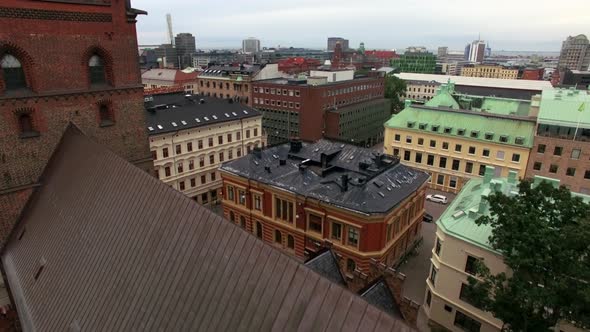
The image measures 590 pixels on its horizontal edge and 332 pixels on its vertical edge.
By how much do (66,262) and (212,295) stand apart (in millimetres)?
8396

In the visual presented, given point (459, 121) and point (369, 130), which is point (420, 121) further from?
point (369, 130)

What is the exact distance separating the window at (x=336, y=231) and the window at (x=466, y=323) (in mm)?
10131

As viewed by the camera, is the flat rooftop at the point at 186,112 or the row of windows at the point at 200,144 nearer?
the row of windows at the point at 200,144

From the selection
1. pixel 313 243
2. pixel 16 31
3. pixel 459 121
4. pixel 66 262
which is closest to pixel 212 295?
pixel 66 262

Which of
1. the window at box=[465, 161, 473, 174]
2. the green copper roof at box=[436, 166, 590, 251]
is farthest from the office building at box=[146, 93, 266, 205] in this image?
the green copper roof at box=[436, 166, 590, 251]

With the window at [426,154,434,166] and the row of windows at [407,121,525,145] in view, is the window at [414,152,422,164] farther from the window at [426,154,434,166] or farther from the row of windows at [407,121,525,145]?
the row of windows at [407,121,525,145]

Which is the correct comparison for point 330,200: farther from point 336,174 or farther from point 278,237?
point 278,237

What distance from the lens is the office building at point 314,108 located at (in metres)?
69.1

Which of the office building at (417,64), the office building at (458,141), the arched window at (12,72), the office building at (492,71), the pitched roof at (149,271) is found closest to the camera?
the pitched roof at (149,271)

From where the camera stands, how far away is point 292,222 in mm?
33906

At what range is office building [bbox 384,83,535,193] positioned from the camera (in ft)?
159

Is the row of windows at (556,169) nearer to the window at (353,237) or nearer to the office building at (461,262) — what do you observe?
the office building at (461,262)

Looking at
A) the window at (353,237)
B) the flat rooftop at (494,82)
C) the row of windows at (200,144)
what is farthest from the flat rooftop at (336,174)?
the flat rooftop at (494,82)

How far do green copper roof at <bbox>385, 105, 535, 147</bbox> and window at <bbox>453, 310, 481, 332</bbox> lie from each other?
99.4 ft
